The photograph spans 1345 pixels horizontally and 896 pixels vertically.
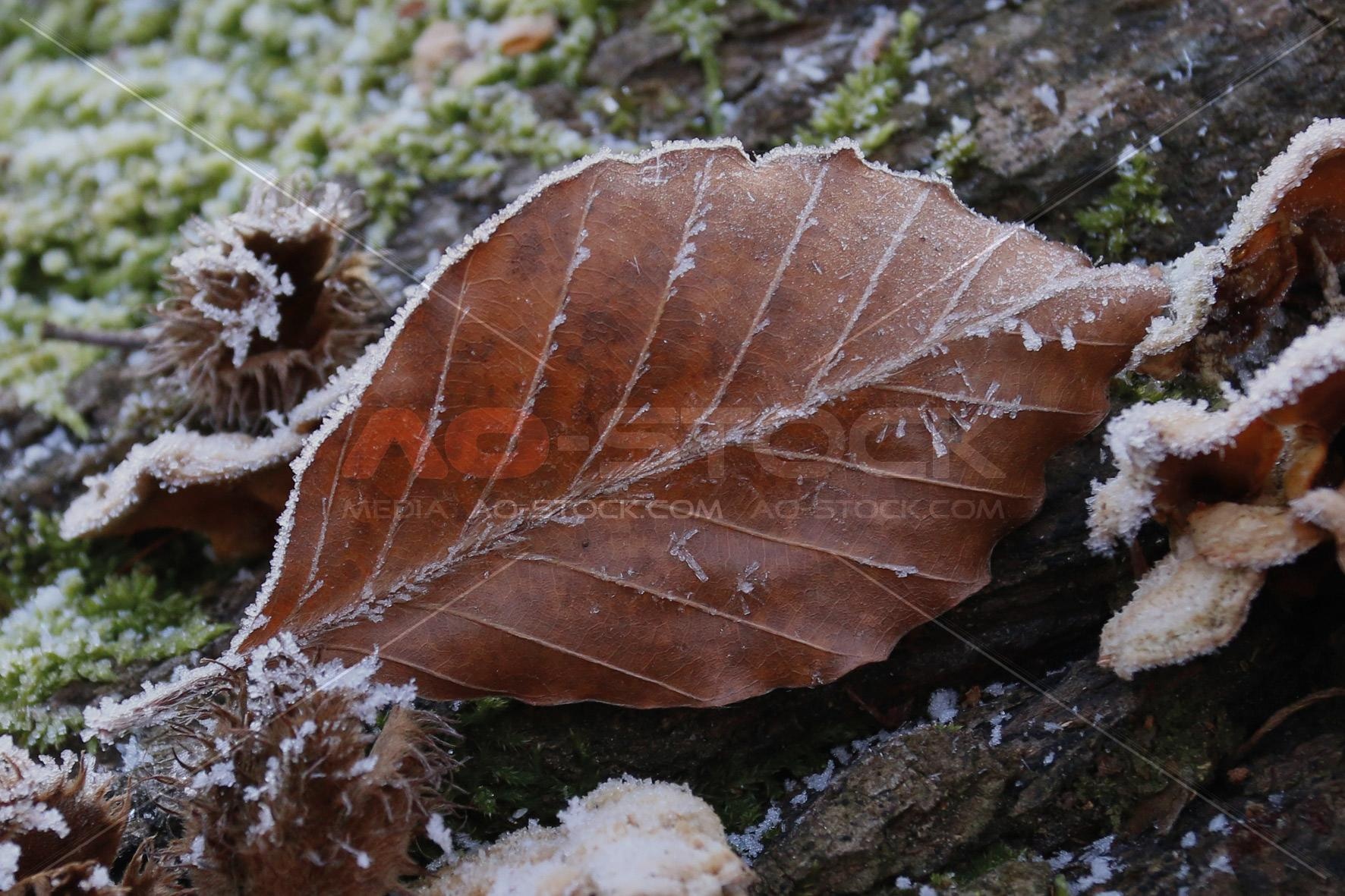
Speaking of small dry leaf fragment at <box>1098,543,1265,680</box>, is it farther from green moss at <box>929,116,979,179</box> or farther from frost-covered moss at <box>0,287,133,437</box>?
frost-covered moss at <box>0,287,133,437</box>

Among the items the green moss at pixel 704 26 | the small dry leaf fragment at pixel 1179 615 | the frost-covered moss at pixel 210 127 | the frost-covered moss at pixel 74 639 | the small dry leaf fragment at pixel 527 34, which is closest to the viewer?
the small dry leaf fragment at pixel 1179 615

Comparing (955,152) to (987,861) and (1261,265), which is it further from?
(987,861)

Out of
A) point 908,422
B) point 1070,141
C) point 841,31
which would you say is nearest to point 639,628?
point 908,422

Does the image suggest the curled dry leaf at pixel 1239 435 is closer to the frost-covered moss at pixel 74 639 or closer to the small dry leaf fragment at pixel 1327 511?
the small dry leaf fragment at pixel 1327 511

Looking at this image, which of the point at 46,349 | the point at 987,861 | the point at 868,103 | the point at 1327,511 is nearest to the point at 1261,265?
the point at 1327,511

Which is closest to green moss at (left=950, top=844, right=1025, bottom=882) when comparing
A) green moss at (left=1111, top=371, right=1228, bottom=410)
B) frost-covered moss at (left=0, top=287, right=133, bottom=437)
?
green moss at (left=1111, top=371, right=1228, bottom=410)

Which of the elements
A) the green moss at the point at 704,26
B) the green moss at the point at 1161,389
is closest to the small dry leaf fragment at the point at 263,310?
the green moss at the point at 704,26

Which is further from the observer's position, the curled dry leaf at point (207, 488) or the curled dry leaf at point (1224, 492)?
the curled dry leaf at point (207, 488)
